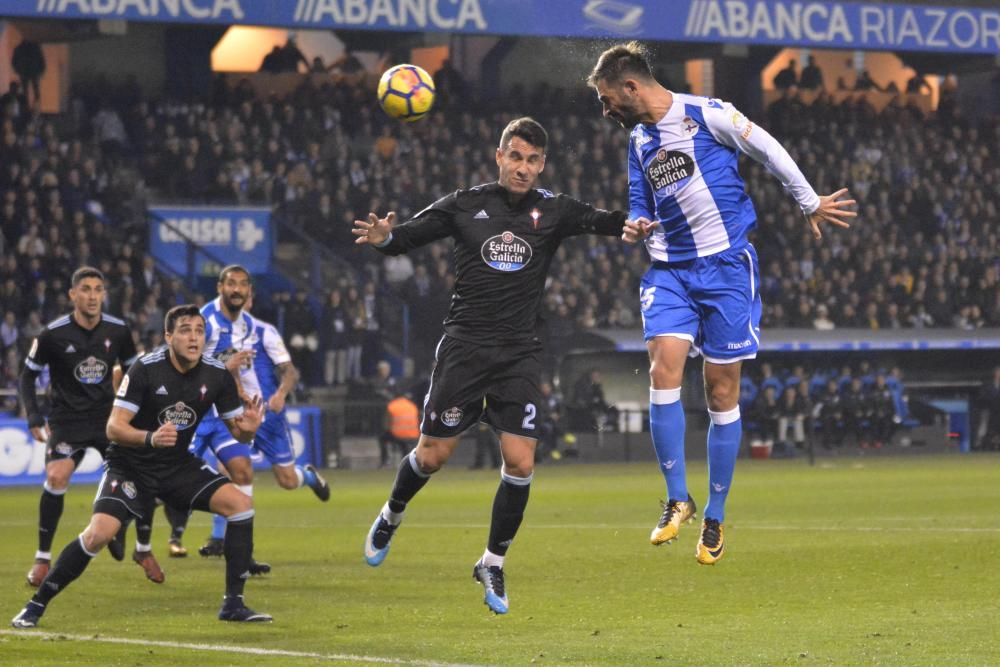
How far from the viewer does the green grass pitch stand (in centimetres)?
857

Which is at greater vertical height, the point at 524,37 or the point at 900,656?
the point at 524,37

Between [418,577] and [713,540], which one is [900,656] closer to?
[713,540]

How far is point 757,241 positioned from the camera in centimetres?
3616

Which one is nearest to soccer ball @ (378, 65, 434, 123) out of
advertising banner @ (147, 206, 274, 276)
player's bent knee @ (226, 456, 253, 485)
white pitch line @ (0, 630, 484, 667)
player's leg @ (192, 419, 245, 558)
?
white pitch line @ (0, 630, 484, 667)

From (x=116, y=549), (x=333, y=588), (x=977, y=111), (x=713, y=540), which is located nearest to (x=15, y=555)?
(x=116, y=549)

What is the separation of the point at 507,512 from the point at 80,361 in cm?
455

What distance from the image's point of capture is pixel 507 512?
367 inches

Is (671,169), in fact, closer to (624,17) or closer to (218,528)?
(218,528)

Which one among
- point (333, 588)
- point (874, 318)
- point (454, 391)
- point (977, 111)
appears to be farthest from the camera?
point (977, 111)

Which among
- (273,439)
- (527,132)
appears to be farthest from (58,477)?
(527,132)

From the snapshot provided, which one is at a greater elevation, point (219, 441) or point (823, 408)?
point (219, 441)

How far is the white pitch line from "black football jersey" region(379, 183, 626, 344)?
1838 mm

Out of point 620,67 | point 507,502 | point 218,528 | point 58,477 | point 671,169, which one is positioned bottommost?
point 218,528

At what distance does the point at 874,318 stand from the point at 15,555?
76.0 ft
